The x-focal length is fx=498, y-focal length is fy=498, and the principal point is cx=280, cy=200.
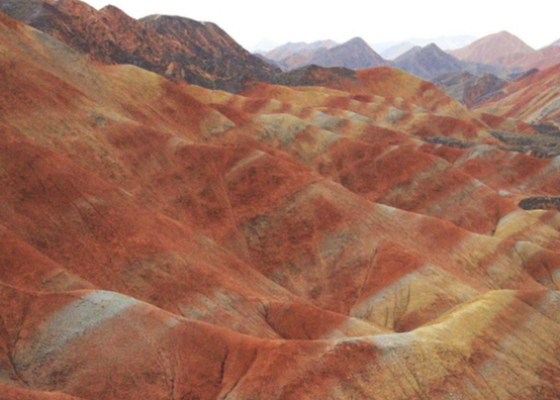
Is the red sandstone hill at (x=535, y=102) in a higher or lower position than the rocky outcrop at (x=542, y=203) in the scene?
higher

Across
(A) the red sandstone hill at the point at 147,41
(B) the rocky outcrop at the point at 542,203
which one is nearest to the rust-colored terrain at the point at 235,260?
(B) the rocky outcrop at the point at 542,203

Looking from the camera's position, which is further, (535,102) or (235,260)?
(535,102)

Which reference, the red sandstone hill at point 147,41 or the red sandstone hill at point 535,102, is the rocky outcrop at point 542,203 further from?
the red sandstone hill at point 147,41

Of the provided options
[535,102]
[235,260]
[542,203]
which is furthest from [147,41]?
[535,102]

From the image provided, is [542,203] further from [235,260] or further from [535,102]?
[535,102]

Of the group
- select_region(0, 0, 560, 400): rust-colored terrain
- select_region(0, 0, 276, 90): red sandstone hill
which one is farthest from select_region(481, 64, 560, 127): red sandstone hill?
select_region(0, 0, 560, 400): rust-colored terrain

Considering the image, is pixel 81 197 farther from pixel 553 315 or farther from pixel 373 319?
pixel 553 315

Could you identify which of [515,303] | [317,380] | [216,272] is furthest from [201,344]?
[515,303]

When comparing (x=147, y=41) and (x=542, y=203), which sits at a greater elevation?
(x=147, y=41)
